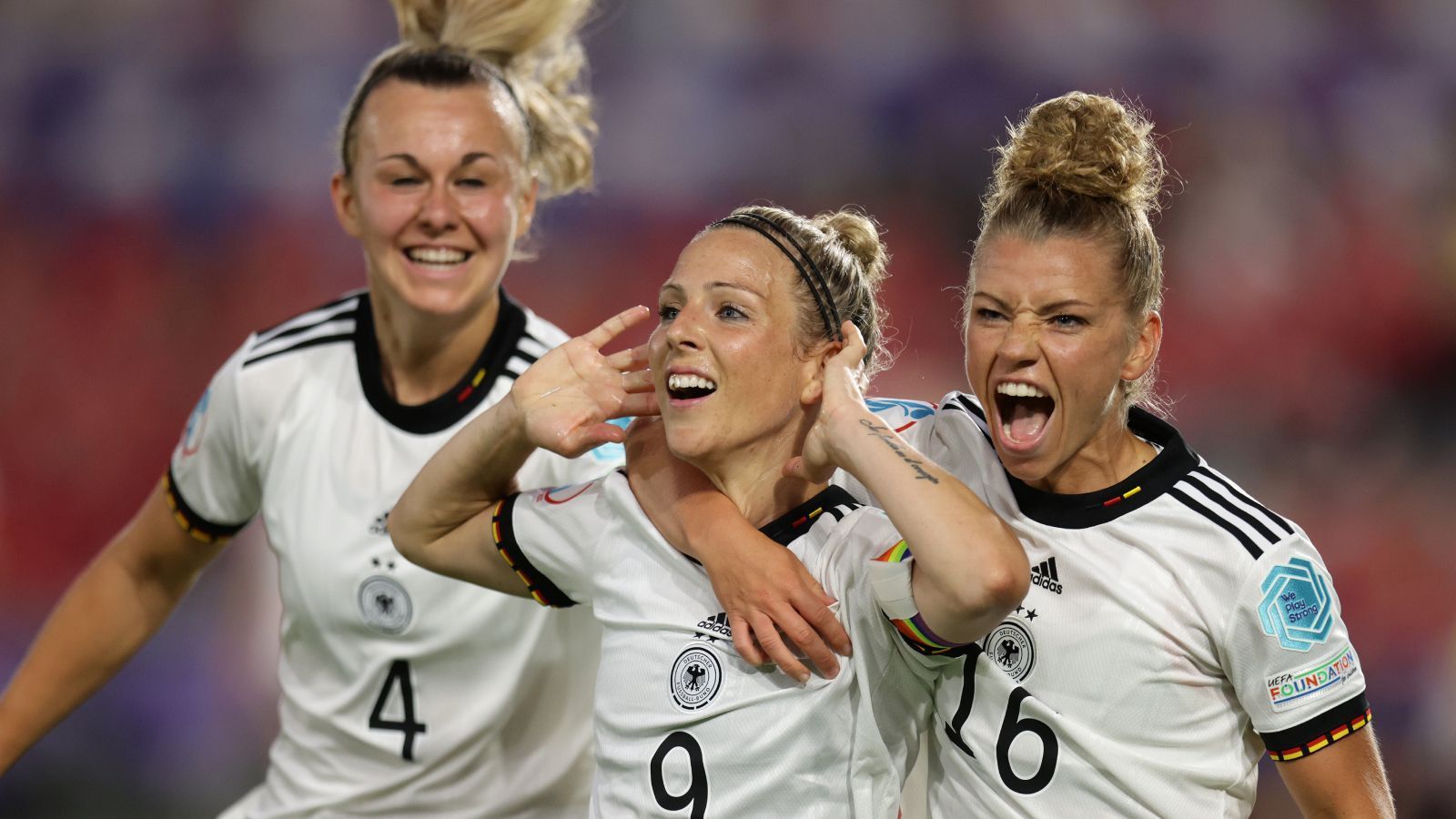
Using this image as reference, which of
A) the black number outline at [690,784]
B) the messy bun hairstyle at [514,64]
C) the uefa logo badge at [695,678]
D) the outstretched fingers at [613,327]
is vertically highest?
the messy bun hairstyle at [514,64]

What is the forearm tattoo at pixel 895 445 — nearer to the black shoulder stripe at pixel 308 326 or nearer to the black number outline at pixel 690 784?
the black number outline at pixel 690 784

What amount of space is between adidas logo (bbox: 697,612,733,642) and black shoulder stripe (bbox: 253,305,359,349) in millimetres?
1336

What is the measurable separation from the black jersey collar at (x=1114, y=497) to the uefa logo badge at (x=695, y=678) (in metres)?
0.56

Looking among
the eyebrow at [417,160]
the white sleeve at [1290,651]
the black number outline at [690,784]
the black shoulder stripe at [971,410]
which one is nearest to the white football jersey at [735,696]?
the black number outline at [690,784]

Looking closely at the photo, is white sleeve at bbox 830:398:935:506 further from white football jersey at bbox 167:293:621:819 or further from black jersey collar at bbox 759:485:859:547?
white football jersey at bbox 167:293:621:819

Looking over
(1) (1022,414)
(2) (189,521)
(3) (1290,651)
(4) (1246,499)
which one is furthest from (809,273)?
(2) (189,521)

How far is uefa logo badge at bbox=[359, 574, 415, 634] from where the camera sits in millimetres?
2777

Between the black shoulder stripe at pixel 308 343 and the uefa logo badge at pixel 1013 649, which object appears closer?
the uefa logo badge at pixel 1013 649

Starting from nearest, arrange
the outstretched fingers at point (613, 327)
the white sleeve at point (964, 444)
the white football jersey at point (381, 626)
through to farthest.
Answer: the outstretched fingers at point (613, 327)
the white sleeve at point (964, 444)
the white football jersey at point (381, 626)

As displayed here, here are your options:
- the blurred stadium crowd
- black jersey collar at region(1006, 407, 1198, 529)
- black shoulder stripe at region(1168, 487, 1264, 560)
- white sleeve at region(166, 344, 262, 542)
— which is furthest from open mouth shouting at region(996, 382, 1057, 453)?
the blurred stadium crowd

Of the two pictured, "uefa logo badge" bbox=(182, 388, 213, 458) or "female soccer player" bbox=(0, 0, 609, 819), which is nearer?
"female soccer player" bbox=(0, 0, 609, 819)

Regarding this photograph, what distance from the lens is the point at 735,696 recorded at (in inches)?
81.0

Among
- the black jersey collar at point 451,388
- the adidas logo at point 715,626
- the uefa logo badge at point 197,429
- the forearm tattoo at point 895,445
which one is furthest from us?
the uefa logo badge at point 197,429

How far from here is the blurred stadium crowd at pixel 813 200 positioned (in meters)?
5.40
